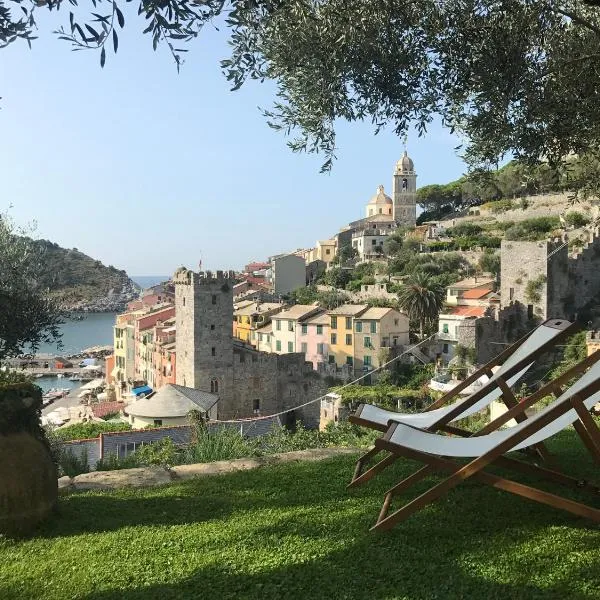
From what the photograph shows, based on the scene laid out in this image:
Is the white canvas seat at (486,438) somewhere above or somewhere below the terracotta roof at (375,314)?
above

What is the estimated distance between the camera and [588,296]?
28.2 m

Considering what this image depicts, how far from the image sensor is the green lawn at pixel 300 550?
3.22m

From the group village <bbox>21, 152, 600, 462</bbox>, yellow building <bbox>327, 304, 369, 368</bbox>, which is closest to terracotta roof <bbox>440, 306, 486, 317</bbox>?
village <bbox>21, 152, 600, 462</bbox>

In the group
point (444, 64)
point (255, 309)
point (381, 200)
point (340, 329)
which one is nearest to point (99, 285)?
point (381, 200)

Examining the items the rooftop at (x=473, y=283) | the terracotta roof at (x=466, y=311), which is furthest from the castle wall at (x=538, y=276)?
the rooftop at (x=473, y=283)

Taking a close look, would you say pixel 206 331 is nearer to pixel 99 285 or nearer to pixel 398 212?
pixel 398 212

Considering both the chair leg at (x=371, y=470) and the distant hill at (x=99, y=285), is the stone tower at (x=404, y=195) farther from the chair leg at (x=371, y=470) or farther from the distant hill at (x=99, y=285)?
the chair leg at (x=371, y=470)

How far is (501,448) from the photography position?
3631mm

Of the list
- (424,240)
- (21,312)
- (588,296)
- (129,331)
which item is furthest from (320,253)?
(21,312)

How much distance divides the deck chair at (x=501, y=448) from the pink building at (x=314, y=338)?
121 feet

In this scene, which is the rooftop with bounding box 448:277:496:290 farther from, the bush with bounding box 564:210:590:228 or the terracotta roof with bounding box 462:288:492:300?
the bush with bounding box 564:210:590:228

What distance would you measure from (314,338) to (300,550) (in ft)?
126

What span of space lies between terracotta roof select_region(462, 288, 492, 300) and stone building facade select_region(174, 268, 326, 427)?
1112 cm

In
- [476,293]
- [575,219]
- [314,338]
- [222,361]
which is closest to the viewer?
[222,361]
